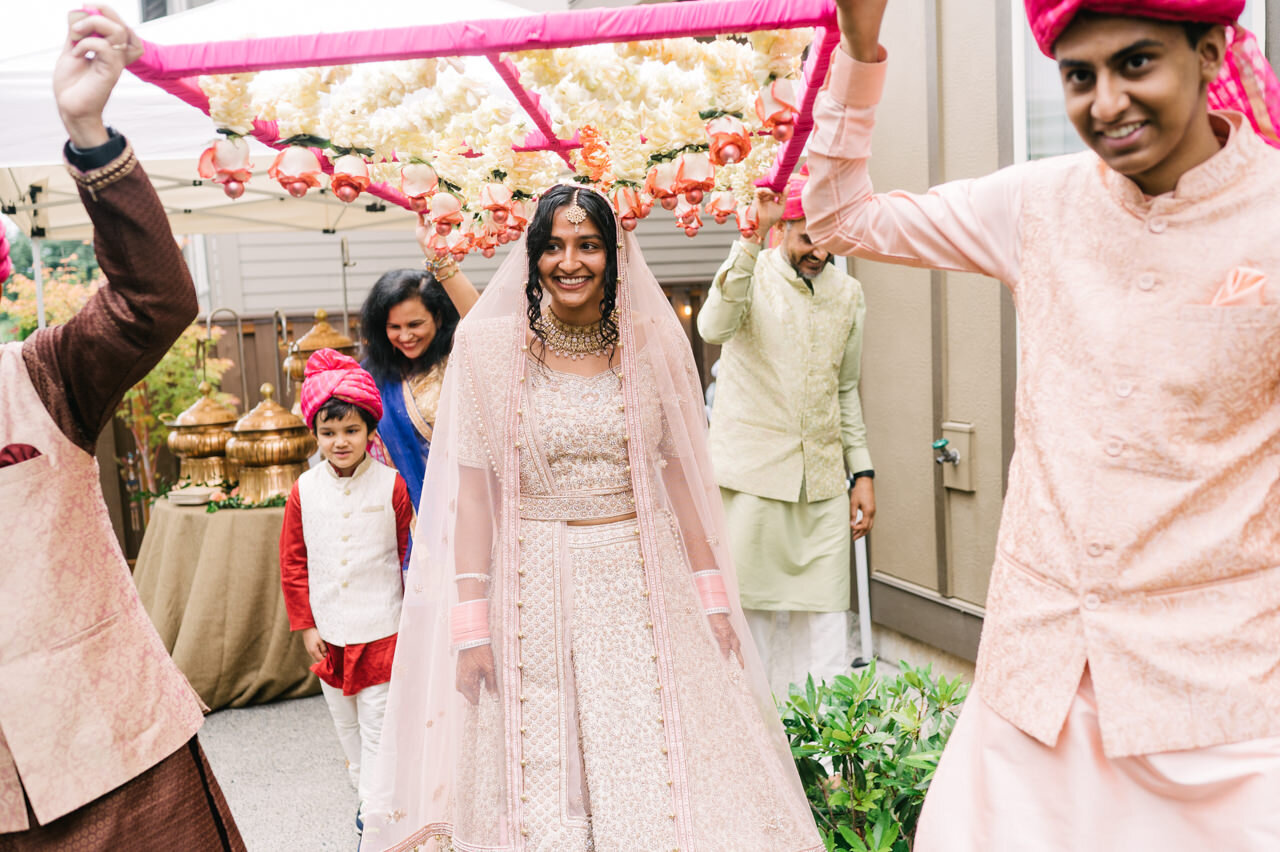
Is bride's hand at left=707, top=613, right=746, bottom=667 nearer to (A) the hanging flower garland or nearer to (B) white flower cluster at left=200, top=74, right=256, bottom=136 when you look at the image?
(A) the hanging flower garland

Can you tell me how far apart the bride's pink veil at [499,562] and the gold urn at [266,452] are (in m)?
3.16

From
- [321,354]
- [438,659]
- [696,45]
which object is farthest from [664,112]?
[321,354]

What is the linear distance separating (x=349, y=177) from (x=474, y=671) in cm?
121

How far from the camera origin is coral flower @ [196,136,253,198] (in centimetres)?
241

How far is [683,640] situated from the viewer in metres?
2.58

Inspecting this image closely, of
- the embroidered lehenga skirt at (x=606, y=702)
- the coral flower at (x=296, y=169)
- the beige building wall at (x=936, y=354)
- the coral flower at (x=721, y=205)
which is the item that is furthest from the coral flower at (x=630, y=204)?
the beige building wall at (x=936, y=354)

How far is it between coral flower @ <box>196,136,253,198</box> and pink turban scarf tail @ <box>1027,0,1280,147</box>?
5.76 feet

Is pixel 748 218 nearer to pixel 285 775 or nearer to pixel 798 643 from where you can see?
pixel 798 643

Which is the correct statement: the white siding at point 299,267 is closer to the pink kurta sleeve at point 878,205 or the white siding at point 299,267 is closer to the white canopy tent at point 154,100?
the white canopy tent at point 154,100

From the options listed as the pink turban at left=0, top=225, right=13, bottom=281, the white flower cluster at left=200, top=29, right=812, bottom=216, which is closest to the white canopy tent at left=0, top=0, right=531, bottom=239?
the white flower cluster at left=200, top=29, right=812, bottom=216

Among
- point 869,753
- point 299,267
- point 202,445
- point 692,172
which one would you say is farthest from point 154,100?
point 299,267

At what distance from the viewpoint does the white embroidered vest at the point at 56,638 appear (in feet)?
5.33

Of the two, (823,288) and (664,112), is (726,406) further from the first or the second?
(664,112)

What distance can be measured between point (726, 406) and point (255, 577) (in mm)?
2764
